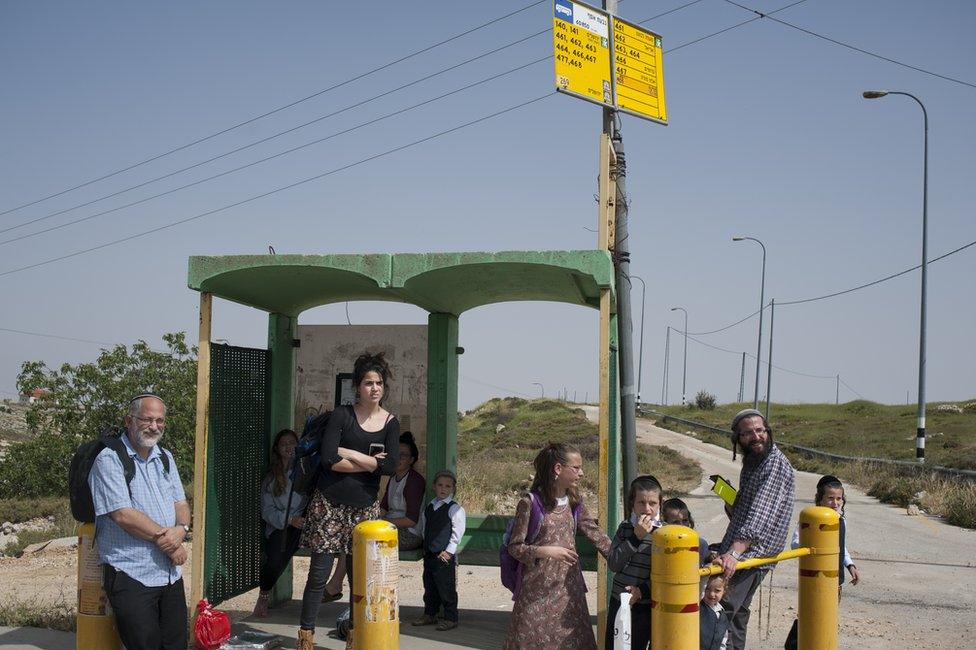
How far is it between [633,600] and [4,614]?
16.1 feet

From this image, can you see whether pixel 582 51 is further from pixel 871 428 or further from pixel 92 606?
pixel 871 428

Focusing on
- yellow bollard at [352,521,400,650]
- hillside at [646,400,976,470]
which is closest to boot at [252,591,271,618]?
yellow bollard at [352,521,400,650]

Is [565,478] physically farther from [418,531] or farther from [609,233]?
[609,233]

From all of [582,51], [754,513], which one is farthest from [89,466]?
[582,51]

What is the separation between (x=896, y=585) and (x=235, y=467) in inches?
285

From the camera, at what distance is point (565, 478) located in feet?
16.8

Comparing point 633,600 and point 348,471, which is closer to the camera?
point 633,600

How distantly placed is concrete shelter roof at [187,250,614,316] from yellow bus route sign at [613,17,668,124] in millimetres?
2646

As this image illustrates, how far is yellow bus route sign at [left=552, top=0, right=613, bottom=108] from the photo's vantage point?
9.01 meters

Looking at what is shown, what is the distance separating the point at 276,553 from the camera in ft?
24.1

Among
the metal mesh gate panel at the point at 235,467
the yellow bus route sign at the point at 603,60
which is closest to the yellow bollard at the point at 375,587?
the metal mesh gate panel at the point at 235,467

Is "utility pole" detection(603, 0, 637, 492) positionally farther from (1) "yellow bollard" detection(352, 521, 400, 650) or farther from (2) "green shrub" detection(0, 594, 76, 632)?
(2) "green shrub" detection(0, 594, 76, 632)

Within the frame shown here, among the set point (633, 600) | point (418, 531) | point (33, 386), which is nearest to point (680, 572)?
point (633, 600)

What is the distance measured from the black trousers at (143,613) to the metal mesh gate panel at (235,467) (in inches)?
75.4
